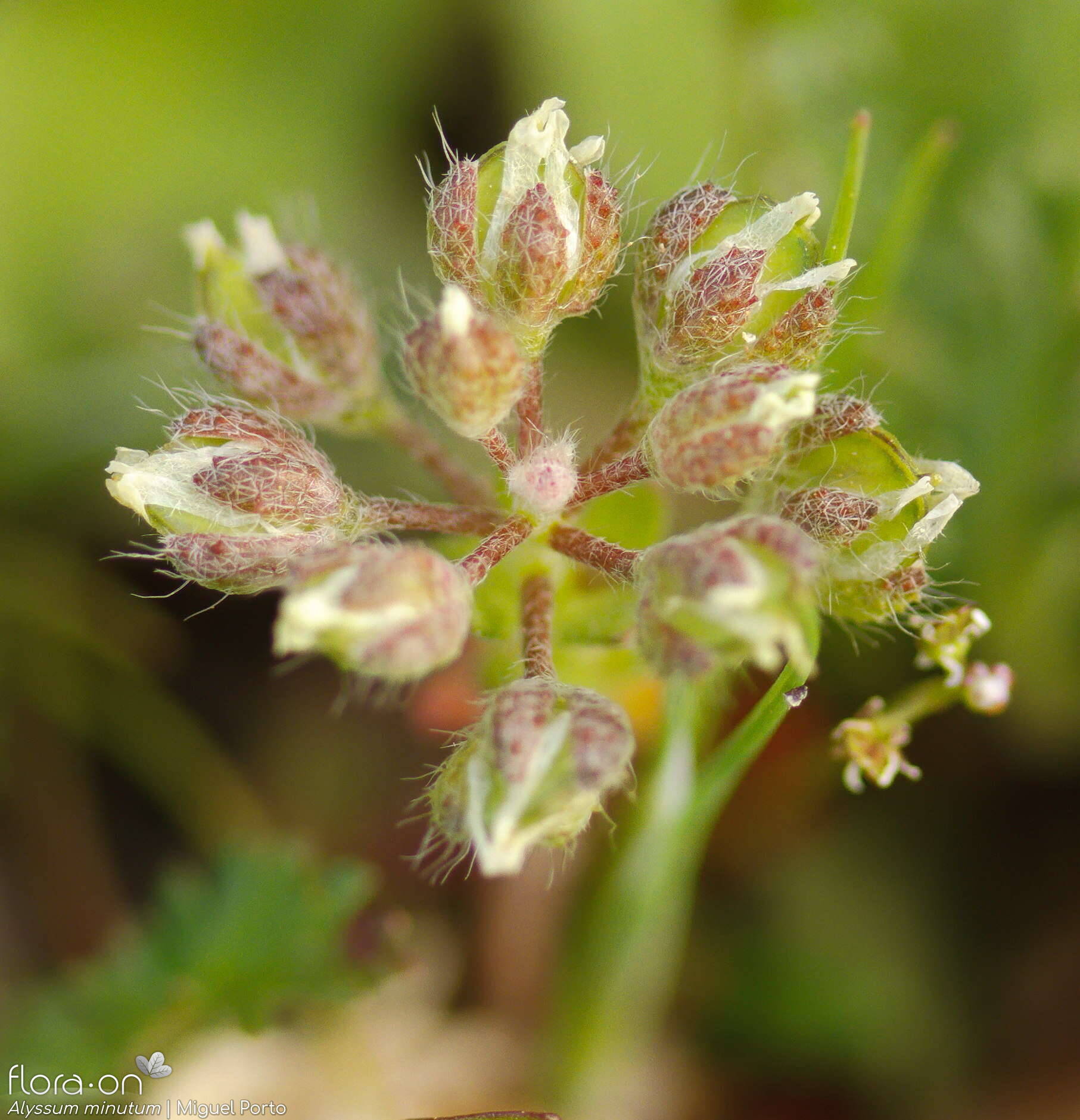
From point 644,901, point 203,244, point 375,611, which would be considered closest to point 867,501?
point 375,611

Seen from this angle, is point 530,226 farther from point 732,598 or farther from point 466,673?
point 466,673

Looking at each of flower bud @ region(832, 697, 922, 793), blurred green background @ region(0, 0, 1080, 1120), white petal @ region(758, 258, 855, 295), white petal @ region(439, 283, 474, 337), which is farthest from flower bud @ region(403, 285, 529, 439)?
blurred green background @ region(0, 0, 1080, 1120)

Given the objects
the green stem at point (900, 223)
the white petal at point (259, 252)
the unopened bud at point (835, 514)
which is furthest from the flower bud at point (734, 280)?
the white petal at point (259, 252)

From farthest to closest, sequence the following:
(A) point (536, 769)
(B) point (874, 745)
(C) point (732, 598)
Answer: (B) point (874, 745), (A) point (536, 769), (C) point (732, 598)

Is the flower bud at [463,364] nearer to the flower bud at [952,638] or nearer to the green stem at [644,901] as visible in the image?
the green stem at [644,901]

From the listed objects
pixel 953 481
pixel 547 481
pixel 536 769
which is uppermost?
pixel 953 481

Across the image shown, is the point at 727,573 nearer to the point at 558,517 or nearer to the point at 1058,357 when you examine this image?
the point at 558,517
